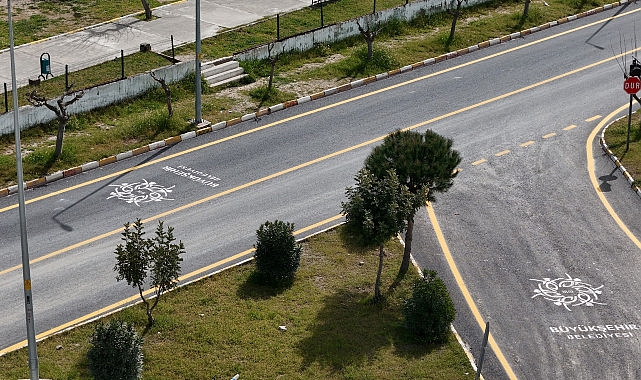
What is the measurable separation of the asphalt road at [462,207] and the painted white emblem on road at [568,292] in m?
0.05

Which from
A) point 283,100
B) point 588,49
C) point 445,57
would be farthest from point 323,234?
point 588,49

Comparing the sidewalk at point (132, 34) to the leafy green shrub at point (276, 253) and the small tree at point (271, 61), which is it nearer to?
the small tree at point (271, 61)

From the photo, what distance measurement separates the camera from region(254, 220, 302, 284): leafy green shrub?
23.9 m

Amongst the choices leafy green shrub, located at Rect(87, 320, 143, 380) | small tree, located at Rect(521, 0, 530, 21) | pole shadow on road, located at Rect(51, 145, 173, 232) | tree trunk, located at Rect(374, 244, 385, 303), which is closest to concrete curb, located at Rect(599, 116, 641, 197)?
tree trunk, located at Rect(374, 244, 385, 303)

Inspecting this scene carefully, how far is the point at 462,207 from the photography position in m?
28.4

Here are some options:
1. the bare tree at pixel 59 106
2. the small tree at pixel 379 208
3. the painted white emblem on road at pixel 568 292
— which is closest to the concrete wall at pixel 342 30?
the bare tree at pixel 59 106

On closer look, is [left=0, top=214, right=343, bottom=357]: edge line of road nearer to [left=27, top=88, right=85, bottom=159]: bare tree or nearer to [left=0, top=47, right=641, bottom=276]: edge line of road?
[left=0, top=47, right=641, bottom=276]: edge line of road

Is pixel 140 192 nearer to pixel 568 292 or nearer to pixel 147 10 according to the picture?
pixel 568 292

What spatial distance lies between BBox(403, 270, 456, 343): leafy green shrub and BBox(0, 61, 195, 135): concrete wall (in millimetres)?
14529

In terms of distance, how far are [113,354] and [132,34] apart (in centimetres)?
2189

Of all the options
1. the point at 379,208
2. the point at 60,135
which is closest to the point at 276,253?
the point at 379,208

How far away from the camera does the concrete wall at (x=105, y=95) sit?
103ft

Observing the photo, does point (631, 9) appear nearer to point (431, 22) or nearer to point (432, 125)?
point (431, 22)

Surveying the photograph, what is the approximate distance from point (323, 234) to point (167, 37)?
1537 centimetres
